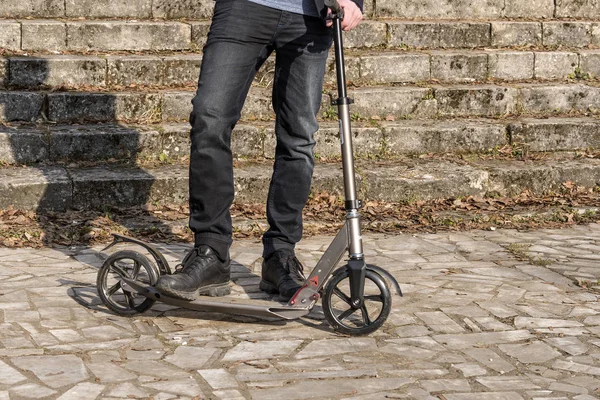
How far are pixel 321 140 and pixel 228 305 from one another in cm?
368

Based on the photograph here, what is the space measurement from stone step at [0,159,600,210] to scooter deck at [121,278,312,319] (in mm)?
2398

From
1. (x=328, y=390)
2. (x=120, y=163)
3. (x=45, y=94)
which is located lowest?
(x=328, y=390)

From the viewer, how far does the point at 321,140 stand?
8.23 meters

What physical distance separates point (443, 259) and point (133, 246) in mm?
1826

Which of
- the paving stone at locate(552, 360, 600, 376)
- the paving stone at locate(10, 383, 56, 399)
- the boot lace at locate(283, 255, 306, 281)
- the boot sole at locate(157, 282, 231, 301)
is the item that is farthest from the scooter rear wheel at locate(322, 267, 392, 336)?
the paving stone at locate(10, 383, 56, 399)

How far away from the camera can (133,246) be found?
625 cm

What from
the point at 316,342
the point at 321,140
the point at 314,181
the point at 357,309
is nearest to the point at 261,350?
the point at 316,342

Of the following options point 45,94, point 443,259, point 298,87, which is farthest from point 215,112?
point 45,94

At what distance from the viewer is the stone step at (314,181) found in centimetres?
706

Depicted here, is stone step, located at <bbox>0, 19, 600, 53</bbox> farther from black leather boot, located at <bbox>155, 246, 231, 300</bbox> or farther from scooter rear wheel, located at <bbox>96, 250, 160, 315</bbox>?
black leather boot, located at <bbox>155, 246, 231, 300</bbox>

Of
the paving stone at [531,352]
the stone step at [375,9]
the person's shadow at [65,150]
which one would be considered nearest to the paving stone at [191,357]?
the paving stone at [531,352]

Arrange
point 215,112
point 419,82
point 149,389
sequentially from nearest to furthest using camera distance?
point 149,389 → point 215,112 → point 419,82

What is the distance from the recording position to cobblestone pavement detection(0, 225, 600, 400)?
158 inches

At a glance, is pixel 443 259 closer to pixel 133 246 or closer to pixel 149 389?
pixel 133 246
